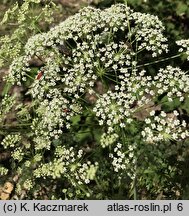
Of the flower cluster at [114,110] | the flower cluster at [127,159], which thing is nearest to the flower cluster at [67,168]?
the flower cluster at [127,159]

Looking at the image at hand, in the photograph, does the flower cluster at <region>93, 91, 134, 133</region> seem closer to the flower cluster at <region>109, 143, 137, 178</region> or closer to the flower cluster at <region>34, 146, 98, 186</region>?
the flower cluster at <region>109, 143, 137, 178</region>

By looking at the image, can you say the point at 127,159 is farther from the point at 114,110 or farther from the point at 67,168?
the point at 67,168

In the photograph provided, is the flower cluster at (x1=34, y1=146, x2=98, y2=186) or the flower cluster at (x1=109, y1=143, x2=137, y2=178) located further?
the flower cluster at (x1=109, y1=143, x2=137, y2=178)

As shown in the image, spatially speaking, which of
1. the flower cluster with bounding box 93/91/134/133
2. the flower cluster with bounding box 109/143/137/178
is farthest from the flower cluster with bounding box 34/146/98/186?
the flower cluster with bounding box 93/91/134/133

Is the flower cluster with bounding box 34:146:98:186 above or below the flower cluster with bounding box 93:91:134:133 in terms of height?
below

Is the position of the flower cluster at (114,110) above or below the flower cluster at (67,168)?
above

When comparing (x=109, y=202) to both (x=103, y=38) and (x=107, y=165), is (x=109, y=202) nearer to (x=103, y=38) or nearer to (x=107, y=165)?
(x=107, y=165)

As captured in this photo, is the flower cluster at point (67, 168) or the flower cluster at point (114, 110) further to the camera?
the flower cluster at point (114, 110)

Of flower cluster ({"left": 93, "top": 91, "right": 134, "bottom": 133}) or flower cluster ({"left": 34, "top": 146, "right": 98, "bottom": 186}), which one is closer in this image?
flower cluster ({"left": 34, "top": 146, "right": 98, "bottom": 186})

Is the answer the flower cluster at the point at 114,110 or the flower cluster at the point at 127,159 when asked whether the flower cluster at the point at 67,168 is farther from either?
the flower cluster at the point at 114,110

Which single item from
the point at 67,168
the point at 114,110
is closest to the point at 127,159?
the point at 114,110

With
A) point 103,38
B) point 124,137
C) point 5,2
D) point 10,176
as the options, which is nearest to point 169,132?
point 124,137
